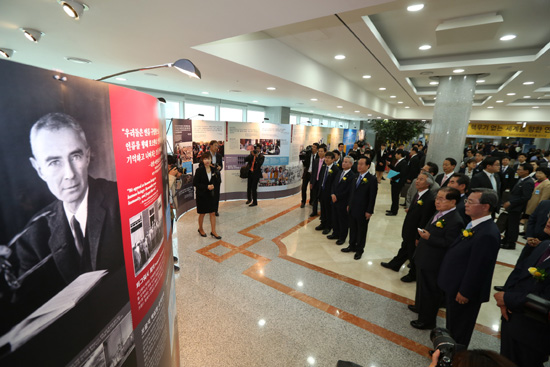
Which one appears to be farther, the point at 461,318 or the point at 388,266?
the point at 388,266

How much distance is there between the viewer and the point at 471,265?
86.5 inches

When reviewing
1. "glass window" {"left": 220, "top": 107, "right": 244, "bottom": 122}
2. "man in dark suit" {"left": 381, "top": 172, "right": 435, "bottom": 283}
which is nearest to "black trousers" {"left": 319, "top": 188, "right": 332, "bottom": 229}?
"man in dark suit" {"left": 381, "top": 172, "right": 435, "bottom": 283}

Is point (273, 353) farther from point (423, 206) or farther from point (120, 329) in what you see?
point (423, 206)

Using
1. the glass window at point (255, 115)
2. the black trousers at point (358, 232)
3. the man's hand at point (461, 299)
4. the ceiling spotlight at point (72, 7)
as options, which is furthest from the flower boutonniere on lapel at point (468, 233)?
the glass window at point (255, 115)

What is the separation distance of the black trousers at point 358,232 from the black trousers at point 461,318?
1863 millimetres

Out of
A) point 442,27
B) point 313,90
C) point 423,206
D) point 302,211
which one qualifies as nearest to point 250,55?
point 313,90

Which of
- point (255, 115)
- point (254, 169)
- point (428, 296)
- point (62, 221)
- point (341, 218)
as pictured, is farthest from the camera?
point (255, 115)

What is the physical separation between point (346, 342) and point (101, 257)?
2.61m

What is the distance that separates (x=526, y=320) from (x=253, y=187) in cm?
579

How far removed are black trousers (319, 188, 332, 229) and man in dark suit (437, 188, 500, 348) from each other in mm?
3062

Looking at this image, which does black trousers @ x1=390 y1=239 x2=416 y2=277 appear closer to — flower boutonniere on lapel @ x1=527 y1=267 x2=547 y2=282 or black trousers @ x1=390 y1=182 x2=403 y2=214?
flower boutonniere on lapel @ x1=527 y1=267 x2=547 y2=282

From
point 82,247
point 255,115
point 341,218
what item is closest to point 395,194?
point 341,218

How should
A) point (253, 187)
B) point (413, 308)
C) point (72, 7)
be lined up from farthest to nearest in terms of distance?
1. point (253, 187)
2. point (413, 308)
3. point (72, 7)

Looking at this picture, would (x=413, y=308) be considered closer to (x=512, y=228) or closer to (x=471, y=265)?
(x=471, y=265)
